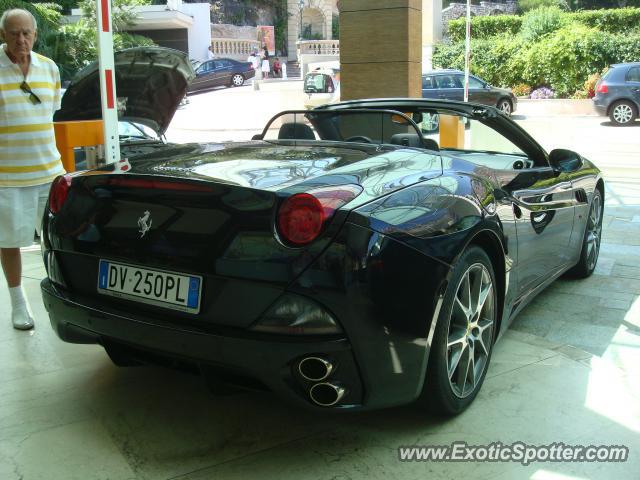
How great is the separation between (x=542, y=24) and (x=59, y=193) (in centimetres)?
2932

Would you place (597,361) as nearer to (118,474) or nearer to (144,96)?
(118,474)

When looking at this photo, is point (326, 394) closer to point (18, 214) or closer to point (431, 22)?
point (18, 214)

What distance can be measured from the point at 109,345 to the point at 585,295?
10.6 feet

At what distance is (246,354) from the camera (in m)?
2.29

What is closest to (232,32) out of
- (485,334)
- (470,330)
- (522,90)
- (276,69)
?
(276,69)

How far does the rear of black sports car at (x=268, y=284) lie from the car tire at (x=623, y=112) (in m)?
17.4

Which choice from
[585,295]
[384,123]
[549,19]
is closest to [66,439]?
[384,123]

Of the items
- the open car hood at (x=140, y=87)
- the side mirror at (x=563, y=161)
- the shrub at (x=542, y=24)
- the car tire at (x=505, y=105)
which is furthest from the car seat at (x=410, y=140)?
the shrub at (x=542, y=24)

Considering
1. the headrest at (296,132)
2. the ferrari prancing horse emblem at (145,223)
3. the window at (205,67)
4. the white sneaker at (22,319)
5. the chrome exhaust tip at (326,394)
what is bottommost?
the white sneaker at (22,319)

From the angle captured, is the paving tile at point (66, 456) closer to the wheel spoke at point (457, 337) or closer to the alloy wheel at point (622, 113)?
the wheel spoke at point (457, 337)

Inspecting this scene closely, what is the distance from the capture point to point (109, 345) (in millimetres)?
2725

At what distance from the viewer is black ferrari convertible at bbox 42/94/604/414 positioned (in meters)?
2.28

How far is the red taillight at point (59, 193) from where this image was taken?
288 cm

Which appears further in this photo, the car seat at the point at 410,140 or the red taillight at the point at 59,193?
the car seat at the point at 410,140
